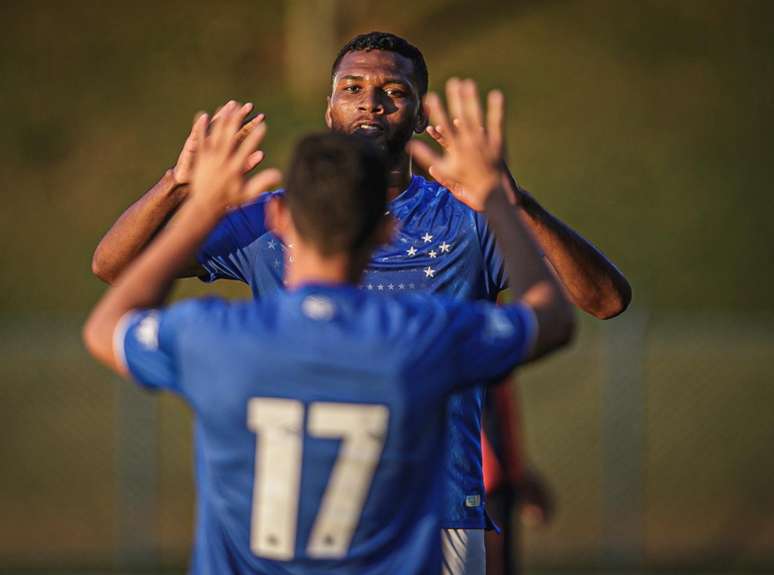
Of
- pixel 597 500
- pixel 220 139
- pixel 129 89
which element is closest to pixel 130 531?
pixel 597 500

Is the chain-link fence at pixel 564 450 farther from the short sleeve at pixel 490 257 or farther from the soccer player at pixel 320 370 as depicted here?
the soccer player at pixel 320 370

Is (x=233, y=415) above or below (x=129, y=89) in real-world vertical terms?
below

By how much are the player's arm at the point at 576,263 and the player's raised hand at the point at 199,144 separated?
2.70 feet

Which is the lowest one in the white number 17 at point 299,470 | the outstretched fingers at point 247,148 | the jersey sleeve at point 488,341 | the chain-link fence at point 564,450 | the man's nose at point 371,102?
the chain-link fence at point 564,450

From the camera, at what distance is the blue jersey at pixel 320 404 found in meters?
2.84

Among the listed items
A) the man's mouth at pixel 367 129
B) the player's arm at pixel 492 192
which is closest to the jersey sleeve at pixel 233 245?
the man's mouth at pixel 367 129

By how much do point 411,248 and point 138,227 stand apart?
849 millimetres

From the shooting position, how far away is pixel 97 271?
411cm

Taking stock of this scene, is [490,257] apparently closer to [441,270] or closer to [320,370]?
[441,270]

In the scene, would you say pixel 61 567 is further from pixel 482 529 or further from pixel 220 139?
pixel 220 139

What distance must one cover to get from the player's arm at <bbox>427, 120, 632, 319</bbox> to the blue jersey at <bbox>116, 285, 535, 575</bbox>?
101 centimetres

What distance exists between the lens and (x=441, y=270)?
4.18m

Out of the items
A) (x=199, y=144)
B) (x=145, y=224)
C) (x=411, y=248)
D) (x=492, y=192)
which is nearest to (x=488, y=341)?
(x=492, y=192)

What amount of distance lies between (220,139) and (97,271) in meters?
1.15
